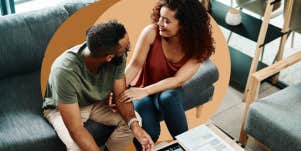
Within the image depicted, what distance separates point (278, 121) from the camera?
2.19 m

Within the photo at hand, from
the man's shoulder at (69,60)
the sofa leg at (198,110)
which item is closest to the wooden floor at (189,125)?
the sofa leg at (198,110)

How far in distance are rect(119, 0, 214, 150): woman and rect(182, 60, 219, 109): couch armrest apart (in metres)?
0.03

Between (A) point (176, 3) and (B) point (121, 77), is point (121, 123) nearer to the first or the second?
(B) point (121, 77)

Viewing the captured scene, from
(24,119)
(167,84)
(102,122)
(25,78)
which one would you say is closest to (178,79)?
(167,84)

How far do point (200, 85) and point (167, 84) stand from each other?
0.19 meters

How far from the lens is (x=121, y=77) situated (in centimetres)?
161

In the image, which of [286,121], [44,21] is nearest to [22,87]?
[44,21]

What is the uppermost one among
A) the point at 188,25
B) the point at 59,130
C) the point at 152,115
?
the point at 188,25

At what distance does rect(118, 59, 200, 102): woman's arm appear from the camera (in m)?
1.65

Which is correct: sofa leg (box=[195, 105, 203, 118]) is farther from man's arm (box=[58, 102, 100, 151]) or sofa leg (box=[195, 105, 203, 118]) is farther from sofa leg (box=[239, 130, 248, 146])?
sofa leg (box=[239, 130, 248, 146])

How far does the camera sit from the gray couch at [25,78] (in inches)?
79.0

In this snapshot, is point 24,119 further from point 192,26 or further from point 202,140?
point 192,26

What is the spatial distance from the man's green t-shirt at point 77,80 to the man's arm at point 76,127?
27 mm

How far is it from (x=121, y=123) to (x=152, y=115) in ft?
0.46
